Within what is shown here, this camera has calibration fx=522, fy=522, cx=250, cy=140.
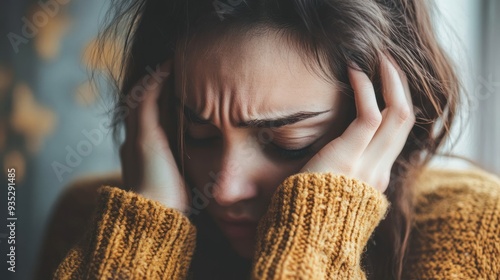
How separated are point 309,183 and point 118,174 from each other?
699 millimetres

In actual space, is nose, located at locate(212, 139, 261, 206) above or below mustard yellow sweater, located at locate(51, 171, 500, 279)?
above

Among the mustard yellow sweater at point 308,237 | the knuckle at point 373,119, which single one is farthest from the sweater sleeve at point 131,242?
the knuckle at point 373,119

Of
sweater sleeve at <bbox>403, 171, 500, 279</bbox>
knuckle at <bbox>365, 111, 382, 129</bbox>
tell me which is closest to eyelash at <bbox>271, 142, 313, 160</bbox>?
knuckle at <bbox>365, 111, 382, 129</bbox>

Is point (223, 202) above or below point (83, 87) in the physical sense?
below

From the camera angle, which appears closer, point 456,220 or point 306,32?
point 306,32

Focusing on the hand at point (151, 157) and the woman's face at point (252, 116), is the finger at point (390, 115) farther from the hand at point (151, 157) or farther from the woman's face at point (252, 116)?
the hand at point (151, 157)

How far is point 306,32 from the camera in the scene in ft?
2.75

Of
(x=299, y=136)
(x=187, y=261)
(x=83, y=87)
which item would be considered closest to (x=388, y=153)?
(x=299, y=136)

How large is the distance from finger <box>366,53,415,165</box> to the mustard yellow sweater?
83 millimetres

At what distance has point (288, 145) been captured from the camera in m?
0.86

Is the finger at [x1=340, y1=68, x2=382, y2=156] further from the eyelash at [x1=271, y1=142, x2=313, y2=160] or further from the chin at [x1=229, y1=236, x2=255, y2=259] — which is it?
the chin at [x1=229, y1=236, x2=255, y2=259]

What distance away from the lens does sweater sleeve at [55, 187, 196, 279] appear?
0.85 m

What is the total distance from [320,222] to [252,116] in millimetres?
197

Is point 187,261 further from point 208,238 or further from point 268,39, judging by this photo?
point 268,39
